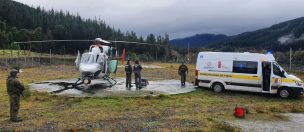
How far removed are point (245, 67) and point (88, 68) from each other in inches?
391

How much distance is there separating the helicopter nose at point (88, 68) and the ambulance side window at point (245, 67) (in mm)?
8906

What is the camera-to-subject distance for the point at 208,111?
17.7 meters

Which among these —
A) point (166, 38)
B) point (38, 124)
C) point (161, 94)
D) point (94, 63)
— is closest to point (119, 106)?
point (161, 94)

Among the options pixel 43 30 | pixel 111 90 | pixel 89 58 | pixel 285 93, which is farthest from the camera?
pixel 43 30

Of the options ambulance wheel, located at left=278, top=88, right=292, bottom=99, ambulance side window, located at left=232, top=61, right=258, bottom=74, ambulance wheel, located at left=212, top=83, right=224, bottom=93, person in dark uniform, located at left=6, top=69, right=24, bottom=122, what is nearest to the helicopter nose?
ambulance wheel, located at left=212, top=83, right=224, bottom=93

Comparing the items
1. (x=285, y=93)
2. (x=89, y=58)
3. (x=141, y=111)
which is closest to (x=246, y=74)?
(x=285, y=93)

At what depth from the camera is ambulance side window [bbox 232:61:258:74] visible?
24241 millimetres

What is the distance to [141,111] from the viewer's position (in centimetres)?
1736

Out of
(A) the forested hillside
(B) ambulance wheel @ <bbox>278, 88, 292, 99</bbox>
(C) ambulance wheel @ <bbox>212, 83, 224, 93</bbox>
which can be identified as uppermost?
(A) the forested hillside

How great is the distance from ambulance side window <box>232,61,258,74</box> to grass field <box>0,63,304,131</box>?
4.77 feet

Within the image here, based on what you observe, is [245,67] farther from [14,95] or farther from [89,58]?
[14,95]

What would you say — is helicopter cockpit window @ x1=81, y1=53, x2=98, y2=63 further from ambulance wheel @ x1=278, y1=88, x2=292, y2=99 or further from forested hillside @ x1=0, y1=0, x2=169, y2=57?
forested hillside @ x1=0, y1=0, x2=169, y2=57

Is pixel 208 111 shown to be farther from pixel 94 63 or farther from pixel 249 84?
pixel 94 63

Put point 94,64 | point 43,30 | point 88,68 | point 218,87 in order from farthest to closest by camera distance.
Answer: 1. point 43,30
2. point 94,64
3. point 88,68
4. point 218,87
